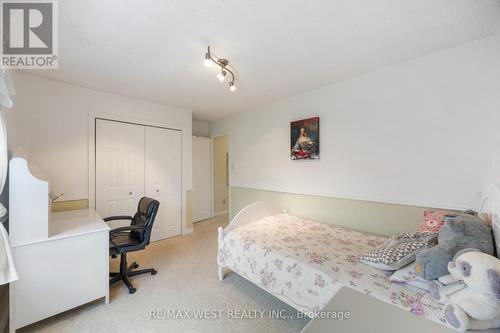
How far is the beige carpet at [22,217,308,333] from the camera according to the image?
1630mm

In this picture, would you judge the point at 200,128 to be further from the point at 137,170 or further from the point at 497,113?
the point at 497,113

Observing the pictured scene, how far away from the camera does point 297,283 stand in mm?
1569

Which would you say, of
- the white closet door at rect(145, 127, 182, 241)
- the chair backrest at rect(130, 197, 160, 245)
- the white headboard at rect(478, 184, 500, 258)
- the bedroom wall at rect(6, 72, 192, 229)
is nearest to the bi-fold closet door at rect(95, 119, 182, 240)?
the white closet door at rect(145, 127, 182, 241)

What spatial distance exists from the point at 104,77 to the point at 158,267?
2469 mm

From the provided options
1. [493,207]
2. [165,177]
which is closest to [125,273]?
[165,177]

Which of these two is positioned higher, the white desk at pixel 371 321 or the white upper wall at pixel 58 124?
the white upper wall at pixel 58 124

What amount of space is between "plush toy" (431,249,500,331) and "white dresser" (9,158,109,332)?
100 inches

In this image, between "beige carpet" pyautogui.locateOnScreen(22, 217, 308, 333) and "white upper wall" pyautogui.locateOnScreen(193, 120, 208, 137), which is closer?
"beige carpet" pyautogui.locateOnScreen(22, 217, 308, 333)

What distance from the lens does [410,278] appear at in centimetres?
128

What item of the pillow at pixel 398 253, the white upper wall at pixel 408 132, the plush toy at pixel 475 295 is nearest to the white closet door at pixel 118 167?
the white upper wall at pixel 408 132

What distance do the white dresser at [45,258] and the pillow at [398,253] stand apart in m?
2.35

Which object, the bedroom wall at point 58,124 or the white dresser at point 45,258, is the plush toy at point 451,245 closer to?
the white dresser at point 45,258

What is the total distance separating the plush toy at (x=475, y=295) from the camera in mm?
889

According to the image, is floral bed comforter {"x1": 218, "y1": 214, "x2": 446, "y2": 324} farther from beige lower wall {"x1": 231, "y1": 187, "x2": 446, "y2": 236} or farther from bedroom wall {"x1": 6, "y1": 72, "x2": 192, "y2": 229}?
bedroom wall {"x1": 6, "y1": 72, "x2": 192, "y2": 229}
